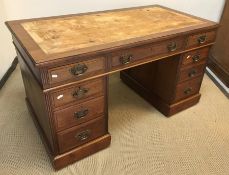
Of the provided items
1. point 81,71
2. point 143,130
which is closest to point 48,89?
point 81,71

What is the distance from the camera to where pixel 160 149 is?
5.04 ft

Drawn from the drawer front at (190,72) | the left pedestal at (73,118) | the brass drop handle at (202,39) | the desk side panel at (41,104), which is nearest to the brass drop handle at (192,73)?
the drawer front at (190,72)

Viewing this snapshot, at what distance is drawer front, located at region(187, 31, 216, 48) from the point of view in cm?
153

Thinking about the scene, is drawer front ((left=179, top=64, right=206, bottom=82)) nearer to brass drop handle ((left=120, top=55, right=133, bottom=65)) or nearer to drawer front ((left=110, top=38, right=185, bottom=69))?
drawer front ((left=110, top=38, right=185, bottom=69))

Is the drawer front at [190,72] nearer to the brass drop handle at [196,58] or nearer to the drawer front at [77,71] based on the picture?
the brass drop handle at [196,58]

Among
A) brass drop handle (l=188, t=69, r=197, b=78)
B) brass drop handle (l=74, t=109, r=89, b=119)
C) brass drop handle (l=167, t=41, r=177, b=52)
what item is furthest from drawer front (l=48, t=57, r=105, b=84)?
brass drop handle (l=188, t=69, r=197, b=78)

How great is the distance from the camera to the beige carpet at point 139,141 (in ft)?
4.57

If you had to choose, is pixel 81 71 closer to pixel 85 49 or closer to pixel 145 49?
pixel 85 49

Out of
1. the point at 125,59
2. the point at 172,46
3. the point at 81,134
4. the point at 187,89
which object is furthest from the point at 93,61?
the point at 187,89

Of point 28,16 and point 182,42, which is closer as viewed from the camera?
point 182,42

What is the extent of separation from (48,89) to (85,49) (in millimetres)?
257

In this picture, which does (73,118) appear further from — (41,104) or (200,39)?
(200,39)

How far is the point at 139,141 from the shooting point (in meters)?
1.59

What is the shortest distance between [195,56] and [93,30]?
77 centimetres
